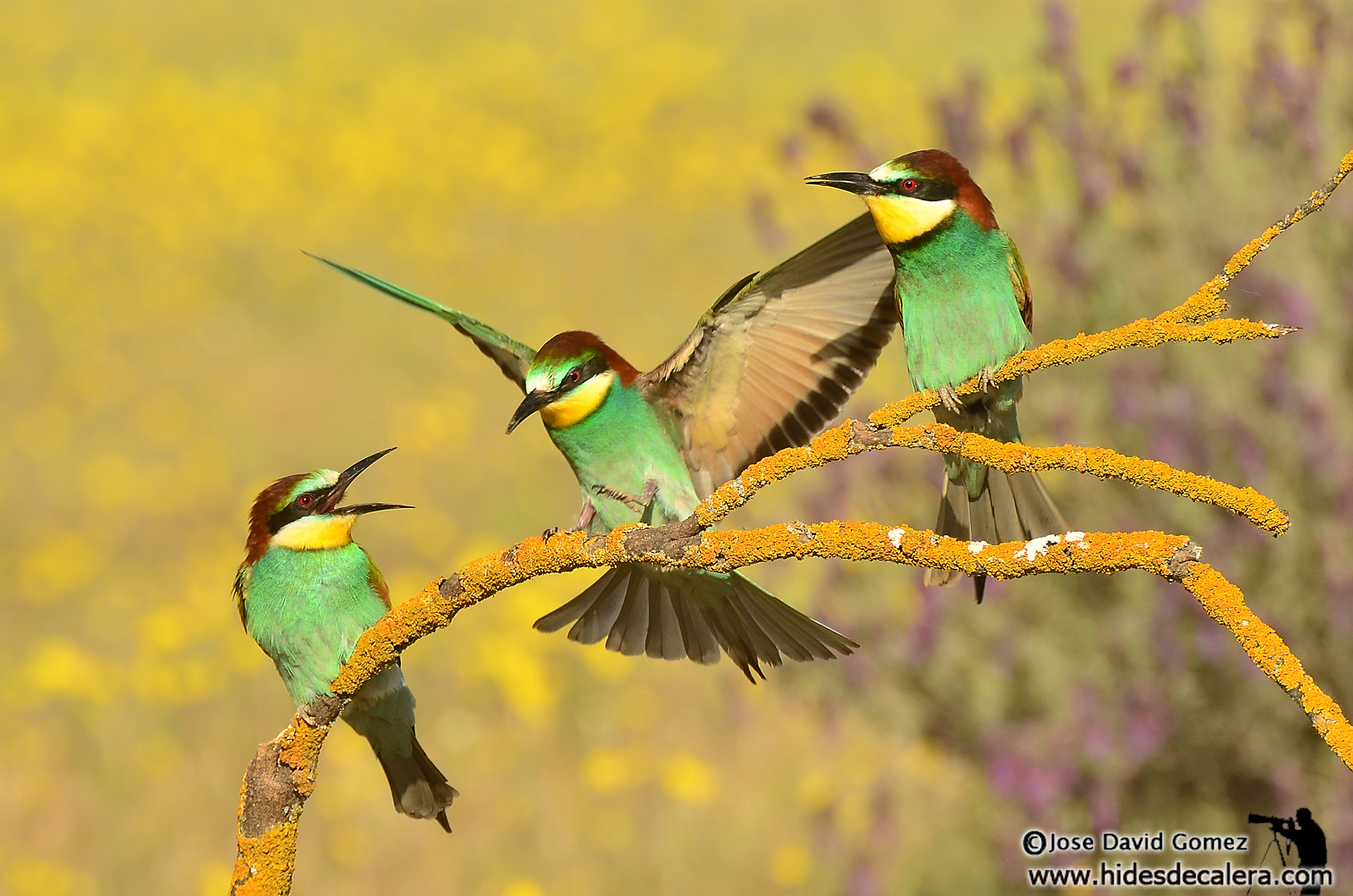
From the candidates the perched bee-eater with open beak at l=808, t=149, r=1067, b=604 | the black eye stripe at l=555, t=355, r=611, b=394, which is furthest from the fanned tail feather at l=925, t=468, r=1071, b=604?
the black eye stripe at l=555, t=355, r=611, b=394

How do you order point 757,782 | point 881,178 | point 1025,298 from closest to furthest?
point 881,178, point 1025,298, point 757,782

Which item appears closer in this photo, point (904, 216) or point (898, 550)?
point (898, 550)

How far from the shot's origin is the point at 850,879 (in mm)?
3754

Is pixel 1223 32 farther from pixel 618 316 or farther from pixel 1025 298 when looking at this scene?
pixel 1025 298

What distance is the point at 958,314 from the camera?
2.49 meters

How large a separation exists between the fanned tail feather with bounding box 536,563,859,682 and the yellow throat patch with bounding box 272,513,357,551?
24.3 inches

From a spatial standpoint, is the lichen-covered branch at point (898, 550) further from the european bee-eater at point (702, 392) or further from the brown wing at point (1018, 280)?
the brown wing at point (1018, 280)

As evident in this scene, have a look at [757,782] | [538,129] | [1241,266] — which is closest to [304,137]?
[538,129]

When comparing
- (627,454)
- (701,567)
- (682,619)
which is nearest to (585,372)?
(627,454)

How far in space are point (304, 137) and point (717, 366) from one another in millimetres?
12174

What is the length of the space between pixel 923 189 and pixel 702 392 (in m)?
0.55

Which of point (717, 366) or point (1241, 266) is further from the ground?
point (717, 366)

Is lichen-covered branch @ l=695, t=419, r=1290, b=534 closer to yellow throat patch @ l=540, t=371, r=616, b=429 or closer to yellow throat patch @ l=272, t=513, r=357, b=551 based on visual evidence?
yellow throat patch @ l=540, t=371, r=616, b=429

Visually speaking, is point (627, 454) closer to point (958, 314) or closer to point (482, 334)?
point (482, 334)
